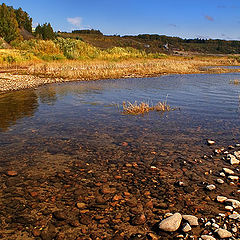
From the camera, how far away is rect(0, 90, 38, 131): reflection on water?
11672 millimetres

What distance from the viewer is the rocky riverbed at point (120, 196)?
420 centimetres

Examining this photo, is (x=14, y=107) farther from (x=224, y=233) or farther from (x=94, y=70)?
(x=94, y=70)

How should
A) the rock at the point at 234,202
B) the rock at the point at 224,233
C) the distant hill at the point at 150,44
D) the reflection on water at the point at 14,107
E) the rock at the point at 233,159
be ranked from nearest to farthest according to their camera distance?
1. the rock at the point at 224,233
2. the rock at the point at 234,202
3. the rock at the point at 233,159
4. the reflection on water at the point at 14,107
5. the distant hill at the point at 150,44

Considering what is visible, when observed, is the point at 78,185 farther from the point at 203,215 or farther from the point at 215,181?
the point at 215,181

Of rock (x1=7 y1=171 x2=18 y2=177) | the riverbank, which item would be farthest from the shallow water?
the riverbank

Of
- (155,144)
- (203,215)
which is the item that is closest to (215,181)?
(203,215)

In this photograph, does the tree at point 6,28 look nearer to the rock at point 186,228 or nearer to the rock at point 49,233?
the rock at point 49,233

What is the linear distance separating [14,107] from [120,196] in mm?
11459

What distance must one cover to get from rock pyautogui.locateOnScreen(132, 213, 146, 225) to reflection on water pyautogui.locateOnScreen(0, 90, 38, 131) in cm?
780

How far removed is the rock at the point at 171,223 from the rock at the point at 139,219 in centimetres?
37

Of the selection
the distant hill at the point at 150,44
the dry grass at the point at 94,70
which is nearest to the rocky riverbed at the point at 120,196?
the dry grass at the point at 94,70

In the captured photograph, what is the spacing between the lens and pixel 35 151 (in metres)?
7.85

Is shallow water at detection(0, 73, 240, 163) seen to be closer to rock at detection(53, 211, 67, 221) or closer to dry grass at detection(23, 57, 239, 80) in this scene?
rock at detection(53, 211, 67, 221)

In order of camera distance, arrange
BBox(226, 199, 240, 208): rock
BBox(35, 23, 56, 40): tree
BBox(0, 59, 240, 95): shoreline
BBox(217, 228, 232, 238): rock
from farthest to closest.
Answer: BBox(35, 23, 56, 40): tree, BBox(0, 59, 240, 95): shoreline, BBox(226, 199, 240, 208): rock, BBox(217, 228, 232, 238): rock
